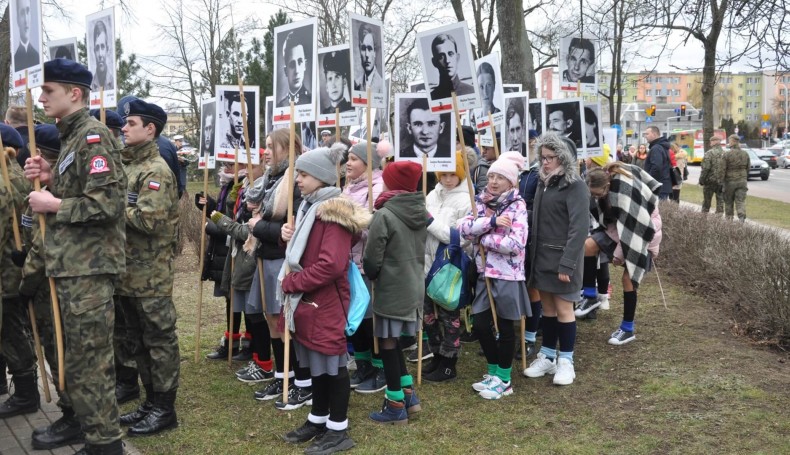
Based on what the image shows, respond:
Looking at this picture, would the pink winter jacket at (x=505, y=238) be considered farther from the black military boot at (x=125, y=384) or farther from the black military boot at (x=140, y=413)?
the black military boot at (x=125, y=384)

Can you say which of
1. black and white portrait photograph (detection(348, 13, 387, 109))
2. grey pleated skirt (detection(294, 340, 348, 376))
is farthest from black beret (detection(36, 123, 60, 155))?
black and white portrait photograph (detection(348, 13, 387, 109))

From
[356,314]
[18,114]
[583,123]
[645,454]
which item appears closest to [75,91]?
[356,314]

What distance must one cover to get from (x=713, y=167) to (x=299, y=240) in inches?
537

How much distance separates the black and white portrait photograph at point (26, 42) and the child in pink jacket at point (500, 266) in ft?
10.0

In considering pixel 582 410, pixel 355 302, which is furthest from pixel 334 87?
pixel 582 410

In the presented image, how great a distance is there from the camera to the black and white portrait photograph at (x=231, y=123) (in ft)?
20.4

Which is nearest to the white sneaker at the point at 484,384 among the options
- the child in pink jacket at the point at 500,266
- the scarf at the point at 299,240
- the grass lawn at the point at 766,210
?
the child in pink jacket at the point at 500,266

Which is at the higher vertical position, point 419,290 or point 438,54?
point 438,54

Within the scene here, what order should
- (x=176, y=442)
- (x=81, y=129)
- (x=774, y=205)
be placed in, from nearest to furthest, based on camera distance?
(x=81, y=129) < (x=176, y=442) < (x=774, y=205)

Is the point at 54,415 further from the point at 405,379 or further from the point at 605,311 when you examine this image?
the point at 605,311

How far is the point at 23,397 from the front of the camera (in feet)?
16.2

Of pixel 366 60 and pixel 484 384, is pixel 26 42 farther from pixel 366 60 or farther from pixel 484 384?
pixel 484 384

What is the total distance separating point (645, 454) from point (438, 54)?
332cm

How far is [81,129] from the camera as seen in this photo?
3.87 m
